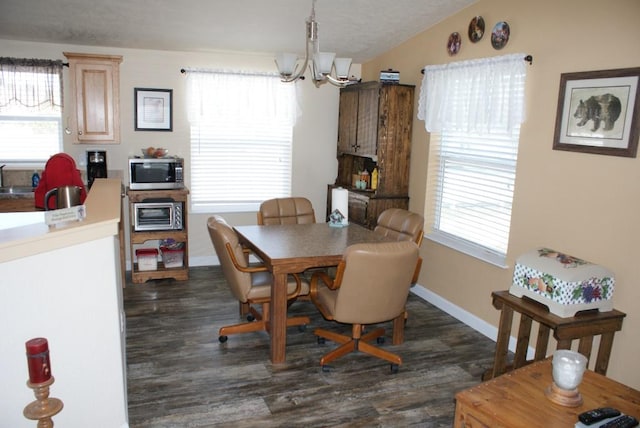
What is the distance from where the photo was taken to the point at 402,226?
13.0 feet

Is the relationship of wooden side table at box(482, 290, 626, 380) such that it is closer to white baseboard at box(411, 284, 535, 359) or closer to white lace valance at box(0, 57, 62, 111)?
white baseboard at box(411, 284, 535, 359)

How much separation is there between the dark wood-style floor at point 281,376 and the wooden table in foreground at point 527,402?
32.9 inches

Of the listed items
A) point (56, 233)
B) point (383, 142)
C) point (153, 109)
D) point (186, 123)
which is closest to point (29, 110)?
point (153, 109)

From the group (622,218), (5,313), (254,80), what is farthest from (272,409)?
(254,80)

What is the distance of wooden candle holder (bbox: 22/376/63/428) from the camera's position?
4.90 feet

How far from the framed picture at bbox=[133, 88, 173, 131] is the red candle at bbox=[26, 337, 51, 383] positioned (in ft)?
13.3

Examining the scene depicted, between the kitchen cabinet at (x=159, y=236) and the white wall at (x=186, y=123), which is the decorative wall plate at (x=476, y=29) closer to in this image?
the white wall at (x=186, y=123)

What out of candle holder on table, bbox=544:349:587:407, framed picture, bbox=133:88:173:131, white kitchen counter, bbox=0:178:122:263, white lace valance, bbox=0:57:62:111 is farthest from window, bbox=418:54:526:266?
white lace valance, bbox=0:57:62:111

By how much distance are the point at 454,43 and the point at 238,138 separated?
8.23 feet

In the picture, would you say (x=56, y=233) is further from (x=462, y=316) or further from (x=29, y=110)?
(x=29, y=110)

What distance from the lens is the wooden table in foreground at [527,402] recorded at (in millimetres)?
1856

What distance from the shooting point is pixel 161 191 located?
4934 mm

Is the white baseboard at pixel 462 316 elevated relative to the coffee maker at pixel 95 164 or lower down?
lower down

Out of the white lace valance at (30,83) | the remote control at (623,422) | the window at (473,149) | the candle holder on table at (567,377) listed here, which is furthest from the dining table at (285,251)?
the white lace valance at (30,83)
